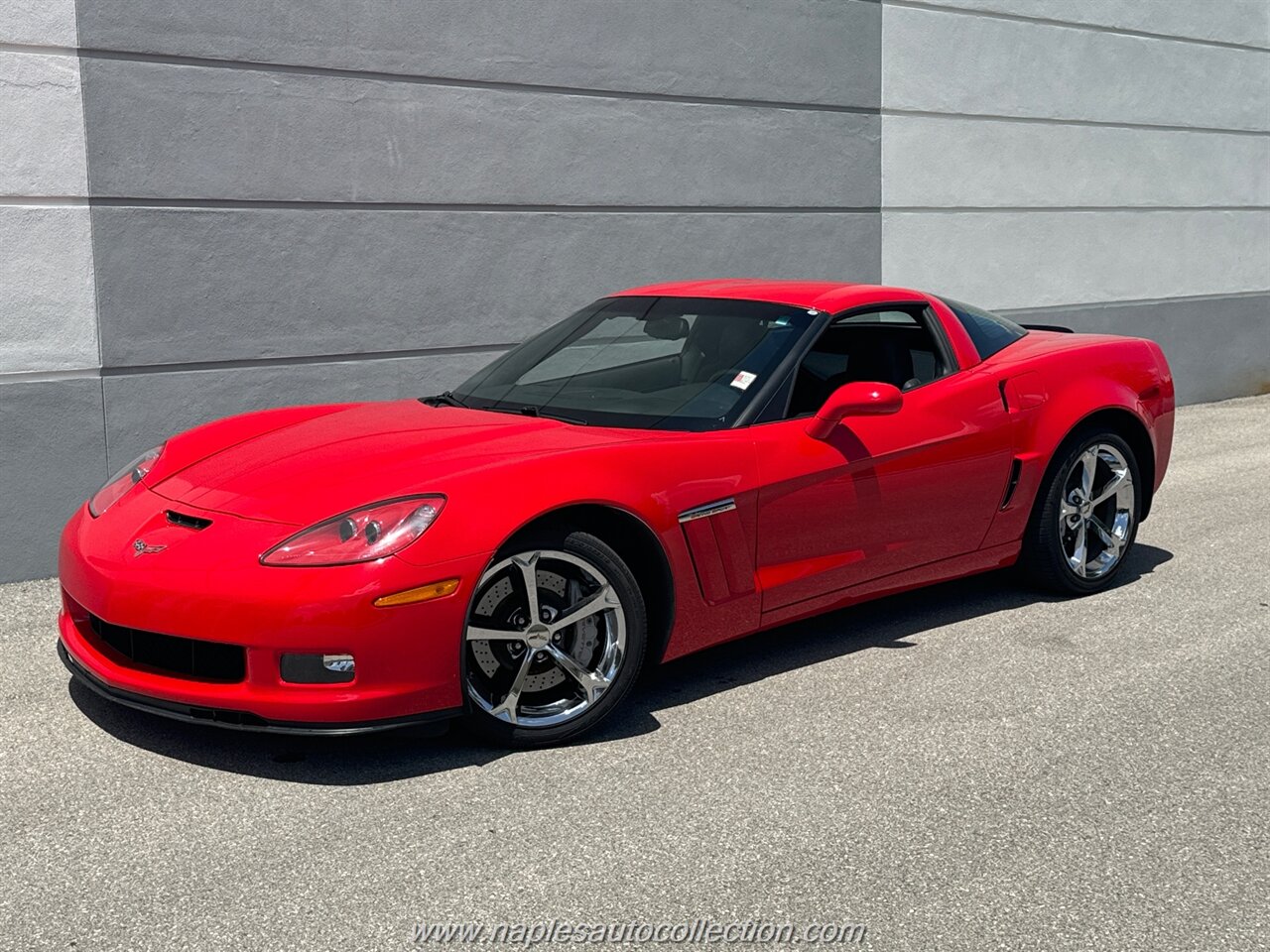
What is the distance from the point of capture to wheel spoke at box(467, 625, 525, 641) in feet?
13.1

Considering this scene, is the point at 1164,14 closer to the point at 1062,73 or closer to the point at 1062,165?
the point at 1062,73

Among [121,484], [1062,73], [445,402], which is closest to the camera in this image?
[121,484]

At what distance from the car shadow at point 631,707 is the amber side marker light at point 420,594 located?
37cm

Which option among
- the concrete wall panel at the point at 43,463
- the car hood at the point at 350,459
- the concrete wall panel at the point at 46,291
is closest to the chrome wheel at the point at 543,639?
the car hood at the point at 350,459

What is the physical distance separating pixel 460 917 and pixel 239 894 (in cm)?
53

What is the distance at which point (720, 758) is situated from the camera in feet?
13.4

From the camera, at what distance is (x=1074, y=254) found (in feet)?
38.9

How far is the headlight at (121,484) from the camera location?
4589 millimetres

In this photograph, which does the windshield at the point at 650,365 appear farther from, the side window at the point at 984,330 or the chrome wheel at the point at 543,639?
the side window at the point at 984,330

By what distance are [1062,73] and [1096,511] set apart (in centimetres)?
674

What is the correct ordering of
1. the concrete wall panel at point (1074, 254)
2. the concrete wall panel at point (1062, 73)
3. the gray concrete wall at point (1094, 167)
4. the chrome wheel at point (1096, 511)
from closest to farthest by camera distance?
the chrome wheel at point (1096, 511) < the concrete wall panel at point (1062, 73) < the gray concrete wall at point (1094, 167) < the concrete wall panel at point (1074, 254)

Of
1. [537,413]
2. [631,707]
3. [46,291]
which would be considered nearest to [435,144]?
[46,291]

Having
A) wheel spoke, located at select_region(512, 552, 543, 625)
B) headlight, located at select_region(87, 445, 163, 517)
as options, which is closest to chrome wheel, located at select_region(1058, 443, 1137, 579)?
wheel spoke, located at select_region(512, 552, 543, 625)

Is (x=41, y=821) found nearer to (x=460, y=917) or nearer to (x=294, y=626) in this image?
(x=294, y=626)
